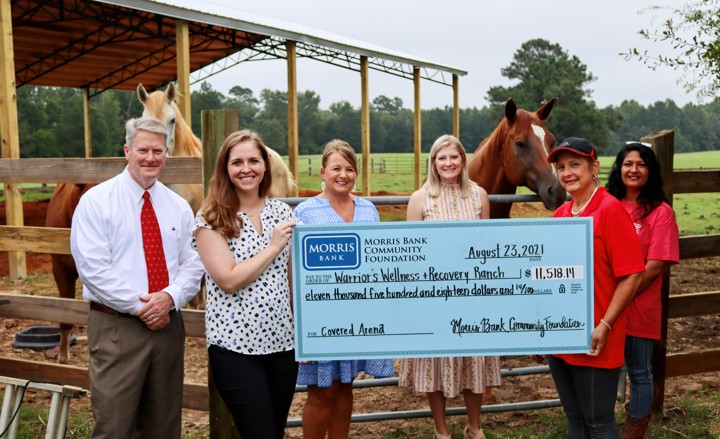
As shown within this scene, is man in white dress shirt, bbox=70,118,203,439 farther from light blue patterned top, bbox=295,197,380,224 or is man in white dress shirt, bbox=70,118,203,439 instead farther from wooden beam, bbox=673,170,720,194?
wooden beam, bbox=673,170,720,194

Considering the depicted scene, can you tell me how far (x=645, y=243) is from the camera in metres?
3.29

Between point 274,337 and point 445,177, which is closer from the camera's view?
point 274,337

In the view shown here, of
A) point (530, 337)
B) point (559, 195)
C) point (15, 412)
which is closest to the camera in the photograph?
point (530, 337)

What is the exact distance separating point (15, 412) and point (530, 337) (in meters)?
2.70

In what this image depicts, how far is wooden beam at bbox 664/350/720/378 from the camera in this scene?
14.1 ft

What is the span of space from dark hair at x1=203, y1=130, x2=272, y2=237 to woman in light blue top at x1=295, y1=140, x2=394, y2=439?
473mm

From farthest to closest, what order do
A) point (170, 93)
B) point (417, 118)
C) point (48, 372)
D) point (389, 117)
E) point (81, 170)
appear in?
point (389, 117) → point (417, 118) → point (170, 93) → point (48, 372) → point (81, 170)

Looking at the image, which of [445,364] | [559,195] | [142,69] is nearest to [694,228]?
[559,195]

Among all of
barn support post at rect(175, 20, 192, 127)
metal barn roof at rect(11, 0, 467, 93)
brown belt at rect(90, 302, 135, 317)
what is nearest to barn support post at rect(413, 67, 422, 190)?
metal barn roof at rect(11, 0, 467, 93)

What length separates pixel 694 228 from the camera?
598 inches

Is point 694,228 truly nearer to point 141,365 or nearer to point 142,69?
point 141,365

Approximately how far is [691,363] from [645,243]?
5.29 ft

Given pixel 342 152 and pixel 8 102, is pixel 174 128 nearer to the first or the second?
pixel 342 152

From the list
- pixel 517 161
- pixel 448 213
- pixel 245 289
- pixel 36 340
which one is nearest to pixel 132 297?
pixel 245 289
